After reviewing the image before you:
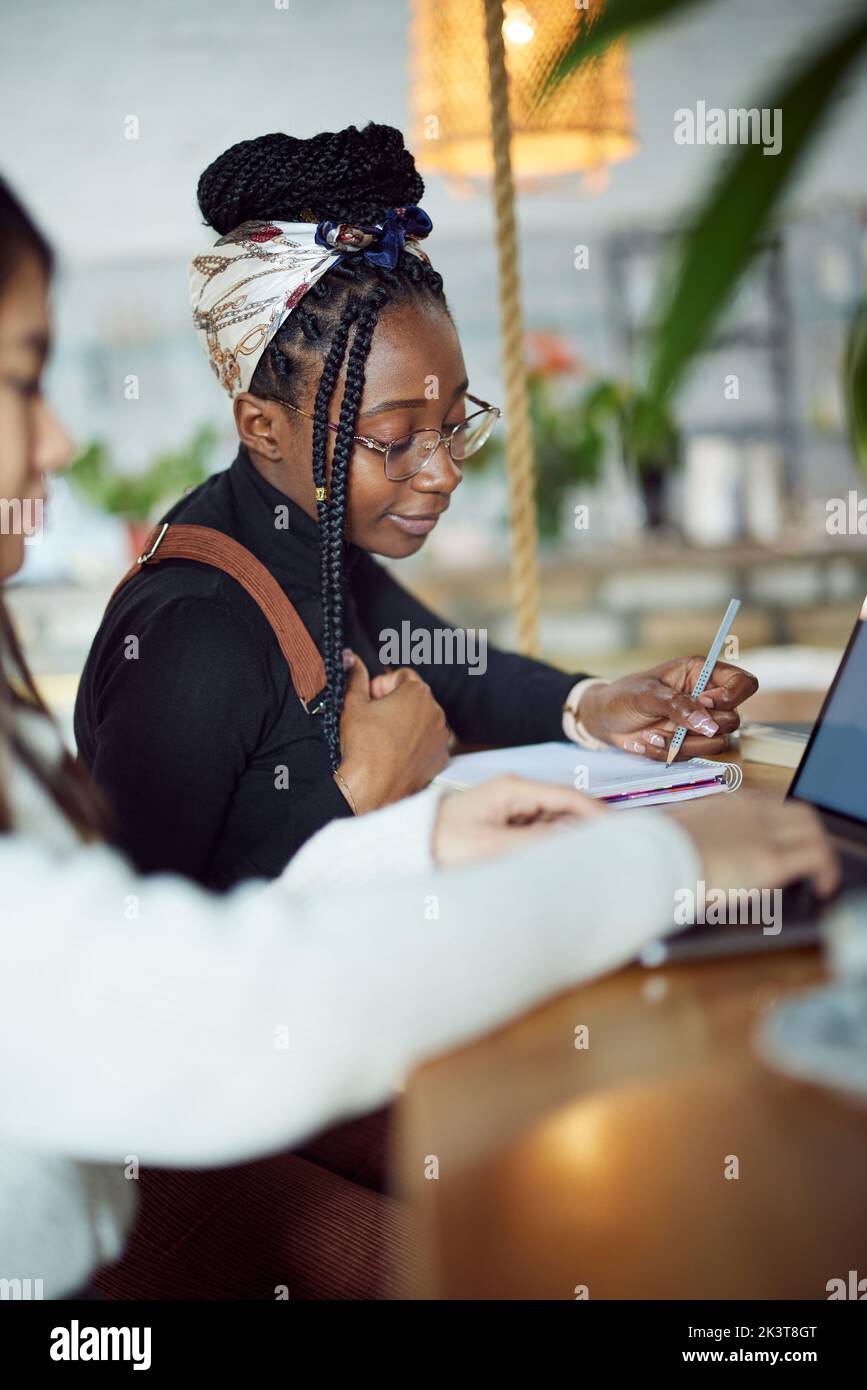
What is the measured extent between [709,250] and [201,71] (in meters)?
4.11

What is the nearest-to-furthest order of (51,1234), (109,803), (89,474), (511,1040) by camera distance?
1. (511,1040)
2. (51,1234)
3. (109,803)
4. (89,474)

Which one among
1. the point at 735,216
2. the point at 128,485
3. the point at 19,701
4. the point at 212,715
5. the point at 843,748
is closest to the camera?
the point at 735,216

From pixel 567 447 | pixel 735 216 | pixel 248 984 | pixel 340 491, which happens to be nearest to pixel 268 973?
pixel 248 984

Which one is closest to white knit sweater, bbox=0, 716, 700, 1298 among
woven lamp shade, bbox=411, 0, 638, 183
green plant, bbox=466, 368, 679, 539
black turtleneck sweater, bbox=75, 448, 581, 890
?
black turtleneck sweater, bbox=75, 448, 581, 890

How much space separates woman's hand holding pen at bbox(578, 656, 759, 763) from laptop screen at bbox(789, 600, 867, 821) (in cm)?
19

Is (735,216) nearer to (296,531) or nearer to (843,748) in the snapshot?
(843,748)

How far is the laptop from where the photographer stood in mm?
654

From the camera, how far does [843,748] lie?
0.91 metres

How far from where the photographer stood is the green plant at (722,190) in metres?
0.47

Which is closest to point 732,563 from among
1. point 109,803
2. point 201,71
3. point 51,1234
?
point 201,71

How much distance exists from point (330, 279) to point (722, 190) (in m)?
0.66

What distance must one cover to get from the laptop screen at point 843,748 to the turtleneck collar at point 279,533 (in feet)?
1.56

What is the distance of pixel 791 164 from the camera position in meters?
0.49
